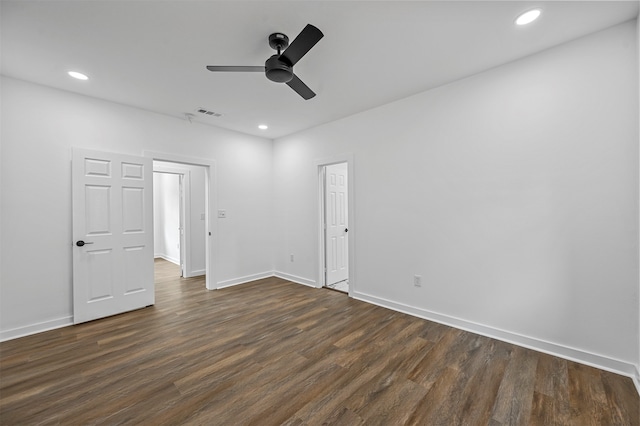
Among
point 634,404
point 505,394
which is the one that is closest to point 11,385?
point 505,394

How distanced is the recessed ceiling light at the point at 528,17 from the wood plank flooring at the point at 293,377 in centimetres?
279

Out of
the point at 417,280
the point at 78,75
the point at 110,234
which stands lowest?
the point at 417,280

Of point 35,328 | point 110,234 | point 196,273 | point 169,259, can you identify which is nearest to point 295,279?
point 196,273

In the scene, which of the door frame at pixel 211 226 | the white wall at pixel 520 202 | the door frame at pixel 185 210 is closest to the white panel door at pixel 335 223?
the white wall at pixel 520 202

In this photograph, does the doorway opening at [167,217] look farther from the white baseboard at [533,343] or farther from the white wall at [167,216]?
the white baseboard at [533,343]

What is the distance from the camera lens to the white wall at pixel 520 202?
7.04 ft

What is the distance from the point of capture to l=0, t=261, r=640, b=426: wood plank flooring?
68.0 inches

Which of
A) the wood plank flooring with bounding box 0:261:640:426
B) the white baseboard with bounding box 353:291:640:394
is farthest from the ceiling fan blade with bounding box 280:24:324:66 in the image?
the white baseboard with bounding box 353:291:640:394

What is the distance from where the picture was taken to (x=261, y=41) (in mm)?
2254

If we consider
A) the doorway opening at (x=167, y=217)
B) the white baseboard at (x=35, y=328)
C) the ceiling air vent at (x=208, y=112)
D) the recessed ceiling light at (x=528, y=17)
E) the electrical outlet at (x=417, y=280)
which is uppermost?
the recessed ceiling light at (x=528, y=17)

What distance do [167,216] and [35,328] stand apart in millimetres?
4581

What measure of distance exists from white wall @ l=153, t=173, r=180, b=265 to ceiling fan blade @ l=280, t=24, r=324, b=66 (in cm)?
565

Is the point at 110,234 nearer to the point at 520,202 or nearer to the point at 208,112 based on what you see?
the point at 208,112

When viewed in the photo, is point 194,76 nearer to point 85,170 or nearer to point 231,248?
point 85,170
